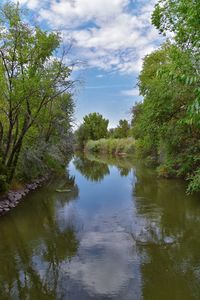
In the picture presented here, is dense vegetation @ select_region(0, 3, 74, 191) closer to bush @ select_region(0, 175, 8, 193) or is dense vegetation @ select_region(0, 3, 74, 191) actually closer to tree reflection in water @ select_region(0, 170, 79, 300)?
bush @ select_region(0, 175, 8, 193)

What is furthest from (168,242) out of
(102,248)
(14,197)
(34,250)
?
(14,197)

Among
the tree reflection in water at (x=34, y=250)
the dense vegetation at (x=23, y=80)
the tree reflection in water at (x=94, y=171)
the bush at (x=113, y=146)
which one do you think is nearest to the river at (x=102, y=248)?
the tree reflection in water at (x=34, y=250)

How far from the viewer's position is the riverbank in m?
13.6

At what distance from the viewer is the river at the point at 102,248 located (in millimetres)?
6730

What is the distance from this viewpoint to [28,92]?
14641 mm

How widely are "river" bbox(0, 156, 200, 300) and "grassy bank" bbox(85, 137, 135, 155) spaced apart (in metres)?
34.4

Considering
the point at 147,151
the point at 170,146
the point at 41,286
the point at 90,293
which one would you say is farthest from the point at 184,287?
the point at 147,151

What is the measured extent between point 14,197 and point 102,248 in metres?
7.44

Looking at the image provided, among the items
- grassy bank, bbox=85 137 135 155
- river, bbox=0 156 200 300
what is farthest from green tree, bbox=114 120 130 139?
river, bbox=0 156 200 300

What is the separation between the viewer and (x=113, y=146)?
188 feet

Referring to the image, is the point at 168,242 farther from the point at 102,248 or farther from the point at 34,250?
Result: the point at 34,250

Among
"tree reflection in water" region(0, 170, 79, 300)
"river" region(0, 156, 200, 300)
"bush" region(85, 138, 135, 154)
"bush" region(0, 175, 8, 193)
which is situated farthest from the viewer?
"bush" region(85, 138, 135, 154)

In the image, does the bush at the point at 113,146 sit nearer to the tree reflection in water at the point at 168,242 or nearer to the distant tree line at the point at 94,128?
the distant tree line at the point at 94,128

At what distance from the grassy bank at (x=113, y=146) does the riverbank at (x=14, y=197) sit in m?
30.9
